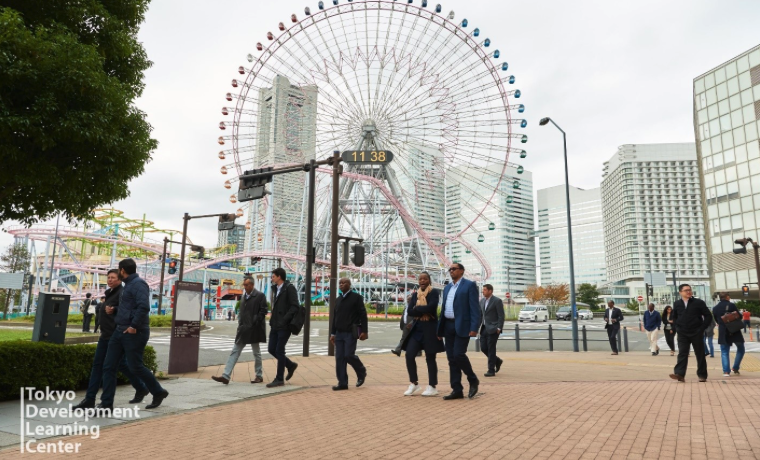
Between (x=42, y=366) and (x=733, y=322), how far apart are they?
39.7 feet

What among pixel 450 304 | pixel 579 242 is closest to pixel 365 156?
pixel 450 304

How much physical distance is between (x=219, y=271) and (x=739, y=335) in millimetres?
93445

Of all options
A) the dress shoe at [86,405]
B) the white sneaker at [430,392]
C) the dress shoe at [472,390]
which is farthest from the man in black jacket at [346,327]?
the dress shoe at [86,405]

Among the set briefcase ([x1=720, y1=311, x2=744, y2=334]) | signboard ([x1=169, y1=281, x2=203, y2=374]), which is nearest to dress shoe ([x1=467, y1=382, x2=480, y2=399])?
signboard ([x1=169, y1=281, x2=203, y2=374])

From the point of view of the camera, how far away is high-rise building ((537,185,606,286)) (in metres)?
179

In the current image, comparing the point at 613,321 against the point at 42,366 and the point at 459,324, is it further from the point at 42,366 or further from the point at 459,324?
the point at 42,366

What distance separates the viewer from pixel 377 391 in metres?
8.15

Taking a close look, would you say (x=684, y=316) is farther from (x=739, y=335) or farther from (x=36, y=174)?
(x=36, y=174)

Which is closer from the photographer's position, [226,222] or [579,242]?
[226,222]

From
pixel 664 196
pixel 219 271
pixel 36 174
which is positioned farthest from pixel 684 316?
pixel 664 196

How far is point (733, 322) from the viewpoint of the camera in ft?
34.7

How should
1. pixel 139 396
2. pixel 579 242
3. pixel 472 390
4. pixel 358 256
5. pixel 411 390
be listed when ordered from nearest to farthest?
pixel 139 396 < pixel 472 390 < pixel 411 390 < pixel 358 256 < pixel 579 242

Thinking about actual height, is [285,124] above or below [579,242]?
below

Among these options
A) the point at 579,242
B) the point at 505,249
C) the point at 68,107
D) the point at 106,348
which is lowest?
the point at 106,348
